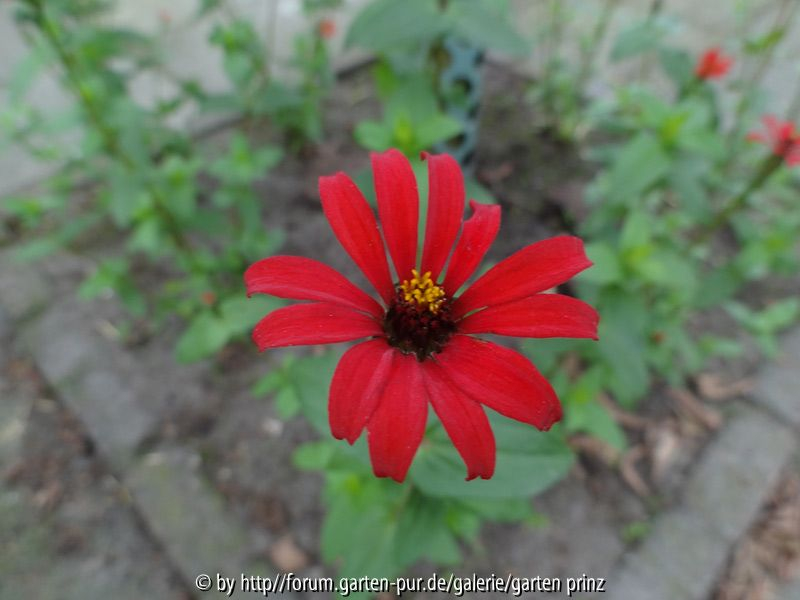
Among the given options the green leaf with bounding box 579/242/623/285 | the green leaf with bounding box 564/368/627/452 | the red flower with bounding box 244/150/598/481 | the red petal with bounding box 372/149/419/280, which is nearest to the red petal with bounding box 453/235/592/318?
the red flower with bounding box 244/150/598/481

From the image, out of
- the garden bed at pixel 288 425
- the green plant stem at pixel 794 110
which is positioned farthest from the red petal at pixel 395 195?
the green plant stem at pixel 794 110

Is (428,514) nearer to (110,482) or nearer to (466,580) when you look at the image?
(466,580)

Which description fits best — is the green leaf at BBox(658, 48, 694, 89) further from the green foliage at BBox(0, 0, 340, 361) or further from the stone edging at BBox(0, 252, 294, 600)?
the stone edging at BBox(0, 252, 294, 600)

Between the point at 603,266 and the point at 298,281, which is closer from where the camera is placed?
the point at 298,281

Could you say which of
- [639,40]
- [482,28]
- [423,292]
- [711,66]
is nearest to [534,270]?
[423,292]

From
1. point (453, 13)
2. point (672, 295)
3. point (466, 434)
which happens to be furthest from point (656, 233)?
point (466, 434)

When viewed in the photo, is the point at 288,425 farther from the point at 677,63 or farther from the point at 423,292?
the point at 677,63
